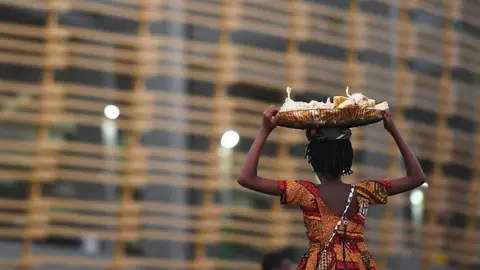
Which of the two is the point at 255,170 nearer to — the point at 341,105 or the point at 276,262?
the point at 341,105

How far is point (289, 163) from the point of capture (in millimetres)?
9984

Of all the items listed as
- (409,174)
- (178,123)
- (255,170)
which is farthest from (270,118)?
(178,123)

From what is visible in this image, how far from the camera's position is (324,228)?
514 cm

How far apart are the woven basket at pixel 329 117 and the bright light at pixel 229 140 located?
450 cm

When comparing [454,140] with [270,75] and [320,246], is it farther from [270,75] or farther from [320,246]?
[320,246]

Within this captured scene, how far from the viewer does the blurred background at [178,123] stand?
8.94m

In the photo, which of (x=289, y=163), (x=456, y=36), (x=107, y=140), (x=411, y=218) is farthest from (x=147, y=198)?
(x=456, y=36)

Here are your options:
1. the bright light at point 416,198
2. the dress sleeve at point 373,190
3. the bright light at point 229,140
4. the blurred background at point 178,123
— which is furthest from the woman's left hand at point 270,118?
the bright light at point 416,198

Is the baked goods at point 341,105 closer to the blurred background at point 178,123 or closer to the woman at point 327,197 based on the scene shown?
the woman at point 327,197

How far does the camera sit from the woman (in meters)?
5.14

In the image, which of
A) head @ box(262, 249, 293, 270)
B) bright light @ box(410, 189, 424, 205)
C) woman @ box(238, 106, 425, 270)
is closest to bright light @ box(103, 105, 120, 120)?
head @ box(262, 249, 293, 270)

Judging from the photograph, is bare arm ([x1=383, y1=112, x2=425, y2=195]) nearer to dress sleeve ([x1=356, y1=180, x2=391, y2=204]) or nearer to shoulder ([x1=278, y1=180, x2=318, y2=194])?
dress sleeve ([x1=356, y1=180, x2=391, y2=204])

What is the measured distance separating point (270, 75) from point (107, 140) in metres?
1.54

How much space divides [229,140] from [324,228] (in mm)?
4593
